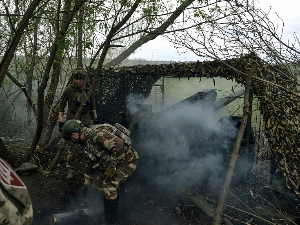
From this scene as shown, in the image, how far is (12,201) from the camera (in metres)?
1.29

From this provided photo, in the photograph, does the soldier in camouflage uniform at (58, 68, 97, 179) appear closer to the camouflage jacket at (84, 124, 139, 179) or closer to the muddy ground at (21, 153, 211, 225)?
the muddy ground at (21, 153, 211, 225)

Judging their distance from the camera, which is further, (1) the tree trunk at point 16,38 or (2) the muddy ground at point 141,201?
(2) the muddy ground at point 141,201

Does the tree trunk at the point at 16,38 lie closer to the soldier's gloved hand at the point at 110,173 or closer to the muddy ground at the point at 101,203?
the muddy ground at the point at 101,203

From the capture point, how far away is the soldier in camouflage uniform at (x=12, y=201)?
1.23 m

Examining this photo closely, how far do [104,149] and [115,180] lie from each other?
539 mm

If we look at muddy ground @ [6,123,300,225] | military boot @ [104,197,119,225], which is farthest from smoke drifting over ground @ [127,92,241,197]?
military boot @ [104,197,119,225]

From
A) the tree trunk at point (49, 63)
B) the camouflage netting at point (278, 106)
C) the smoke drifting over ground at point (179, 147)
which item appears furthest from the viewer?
the smoke drifting over ground at point (179, 147)

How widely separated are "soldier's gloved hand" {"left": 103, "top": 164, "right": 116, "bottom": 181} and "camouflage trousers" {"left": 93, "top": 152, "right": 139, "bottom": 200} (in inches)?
3.3

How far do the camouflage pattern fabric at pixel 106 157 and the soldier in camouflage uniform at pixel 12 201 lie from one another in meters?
2.82

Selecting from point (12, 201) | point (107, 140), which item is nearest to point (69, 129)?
point (107, 140)

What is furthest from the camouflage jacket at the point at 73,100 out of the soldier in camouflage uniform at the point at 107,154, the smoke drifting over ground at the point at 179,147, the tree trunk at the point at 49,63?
the soldier in camouflage uniform at the point at 107,154

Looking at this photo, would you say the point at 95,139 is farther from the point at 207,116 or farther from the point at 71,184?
the point at 207,116

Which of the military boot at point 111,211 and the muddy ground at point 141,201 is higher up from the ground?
the military boot at point 111,211

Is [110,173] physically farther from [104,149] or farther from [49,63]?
[49,63]
